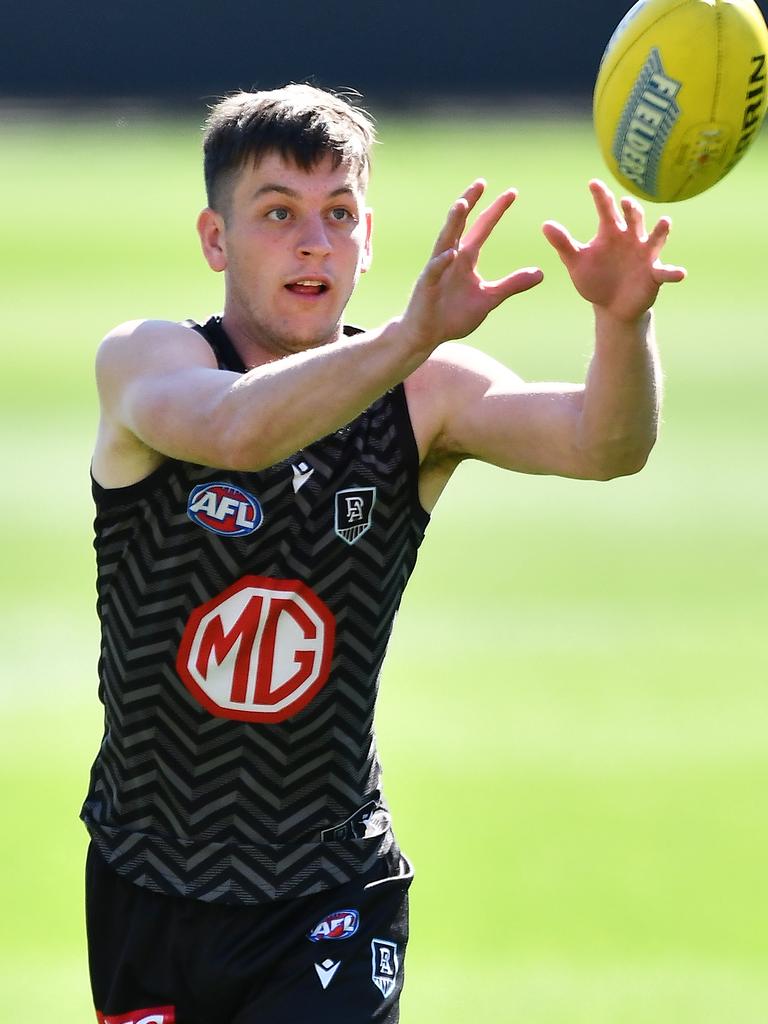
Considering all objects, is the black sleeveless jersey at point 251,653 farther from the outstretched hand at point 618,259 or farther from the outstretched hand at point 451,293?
the outstretched hand at point 451,293

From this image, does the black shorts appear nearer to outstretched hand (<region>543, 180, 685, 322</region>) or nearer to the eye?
outstretched hand (<region>543, 180, 685, 322</region>)

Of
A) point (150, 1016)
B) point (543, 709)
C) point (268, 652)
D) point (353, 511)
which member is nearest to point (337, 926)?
point (150, 1016)

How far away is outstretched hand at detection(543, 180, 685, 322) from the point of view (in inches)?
138

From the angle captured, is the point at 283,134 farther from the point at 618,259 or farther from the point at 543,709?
the point at 543,709

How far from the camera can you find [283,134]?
13.3ft

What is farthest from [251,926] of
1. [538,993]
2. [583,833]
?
[583,833]

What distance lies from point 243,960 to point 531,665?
4.63 metres

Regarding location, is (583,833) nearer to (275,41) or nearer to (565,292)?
(565,292)

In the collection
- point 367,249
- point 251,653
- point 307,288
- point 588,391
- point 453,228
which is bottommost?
point 251,653

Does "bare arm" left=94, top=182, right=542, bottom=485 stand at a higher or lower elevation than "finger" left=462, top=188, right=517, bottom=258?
lower

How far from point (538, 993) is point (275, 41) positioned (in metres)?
23.2

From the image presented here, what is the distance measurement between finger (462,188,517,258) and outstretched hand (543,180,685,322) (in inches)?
4.2

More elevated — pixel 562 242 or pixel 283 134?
pixel 283 134

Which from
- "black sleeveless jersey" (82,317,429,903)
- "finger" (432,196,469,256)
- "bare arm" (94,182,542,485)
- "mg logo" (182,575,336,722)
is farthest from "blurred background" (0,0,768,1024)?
"finger" (432,196,469,256)
